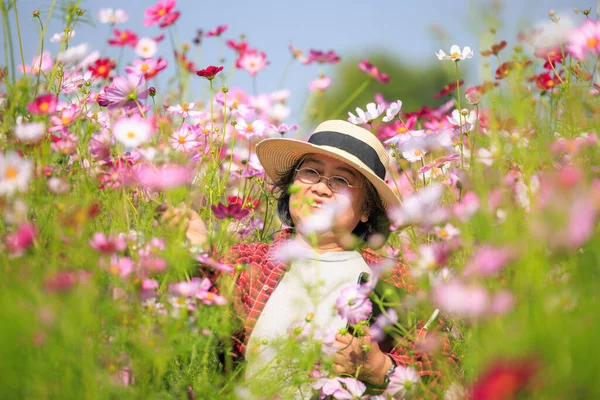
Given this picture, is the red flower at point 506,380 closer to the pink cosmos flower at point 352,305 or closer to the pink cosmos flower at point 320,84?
the pink cosmos flower at point 352,305

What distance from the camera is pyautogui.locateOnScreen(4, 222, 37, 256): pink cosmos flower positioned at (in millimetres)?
1068

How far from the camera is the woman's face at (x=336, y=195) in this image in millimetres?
1676

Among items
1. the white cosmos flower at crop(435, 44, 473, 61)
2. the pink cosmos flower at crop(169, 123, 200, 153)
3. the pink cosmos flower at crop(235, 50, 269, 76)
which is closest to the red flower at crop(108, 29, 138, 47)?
the pink cosmos flower at crop(169, 123, 200, 153)

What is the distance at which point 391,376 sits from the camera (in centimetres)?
144

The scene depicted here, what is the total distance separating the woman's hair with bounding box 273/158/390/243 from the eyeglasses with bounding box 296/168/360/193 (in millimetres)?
103

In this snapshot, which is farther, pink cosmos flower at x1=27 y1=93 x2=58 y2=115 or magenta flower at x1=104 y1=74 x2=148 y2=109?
magenta flower at x1=104 y1=74 x2=148 y2=109

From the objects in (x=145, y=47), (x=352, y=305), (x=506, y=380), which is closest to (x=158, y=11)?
(x=145, y=47)

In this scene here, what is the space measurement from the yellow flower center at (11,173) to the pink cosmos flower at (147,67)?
52 centimetres

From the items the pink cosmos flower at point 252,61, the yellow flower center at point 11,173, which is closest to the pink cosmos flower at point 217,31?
the pink cosmos flower at point 252,61

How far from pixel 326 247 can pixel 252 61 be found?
3.28 feet

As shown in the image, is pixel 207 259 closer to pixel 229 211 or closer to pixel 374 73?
pixel 229 211

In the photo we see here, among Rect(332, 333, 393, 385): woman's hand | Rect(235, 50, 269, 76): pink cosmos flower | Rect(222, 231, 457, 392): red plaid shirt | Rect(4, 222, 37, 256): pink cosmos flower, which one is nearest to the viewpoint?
Rect(4, 222, 37, 256): pink cosmos flower

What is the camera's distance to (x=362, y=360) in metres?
1.50

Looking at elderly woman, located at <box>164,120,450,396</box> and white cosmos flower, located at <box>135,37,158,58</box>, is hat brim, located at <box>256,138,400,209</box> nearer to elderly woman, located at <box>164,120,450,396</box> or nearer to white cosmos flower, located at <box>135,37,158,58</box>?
elderly woman, located at <box>164,120,450,396</box>
